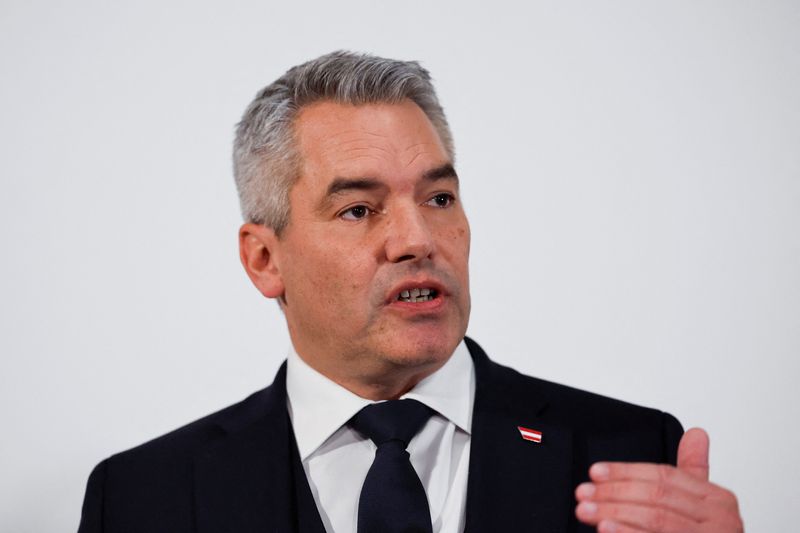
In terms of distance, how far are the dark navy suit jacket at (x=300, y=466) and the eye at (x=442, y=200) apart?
38 cm

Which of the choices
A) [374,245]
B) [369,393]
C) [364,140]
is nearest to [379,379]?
[369,393]

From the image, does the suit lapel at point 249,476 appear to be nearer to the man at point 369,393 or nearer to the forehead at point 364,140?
the man at point 369,393

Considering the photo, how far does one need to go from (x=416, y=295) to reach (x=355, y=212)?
25cm

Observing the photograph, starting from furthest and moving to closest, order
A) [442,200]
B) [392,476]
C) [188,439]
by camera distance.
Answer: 1. [188,439]
2. [442,200]
3. [392,476]

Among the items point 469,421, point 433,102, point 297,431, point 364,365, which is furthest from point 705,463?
point 433,102

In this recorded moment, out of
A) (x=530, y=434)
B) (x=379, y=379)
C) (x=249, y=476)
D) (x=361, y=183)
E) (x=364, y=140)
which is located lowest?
(x=249, y=476)

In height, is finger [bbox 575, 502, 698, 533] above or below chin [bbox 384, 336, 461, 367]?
below

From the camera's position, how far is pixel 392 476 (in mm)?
2066

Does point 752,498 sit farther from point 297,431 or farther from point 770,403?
point 297,431

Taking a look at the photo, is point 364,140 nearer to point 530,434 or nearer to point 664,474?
point 530,434

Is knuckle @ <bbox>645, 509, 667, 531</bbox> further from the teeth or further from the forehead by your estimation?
the forehead

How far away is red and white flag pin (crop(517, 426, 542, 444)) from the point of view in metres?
2.20

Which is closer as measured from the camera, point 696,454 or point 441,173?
point 696,454

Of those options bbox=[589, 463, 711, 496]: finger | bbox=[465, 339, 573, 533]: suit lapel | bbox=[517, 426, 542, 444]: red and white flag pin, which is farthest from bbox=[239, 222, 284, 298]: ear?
bbox=[589, 463, 711, 496]: finger
